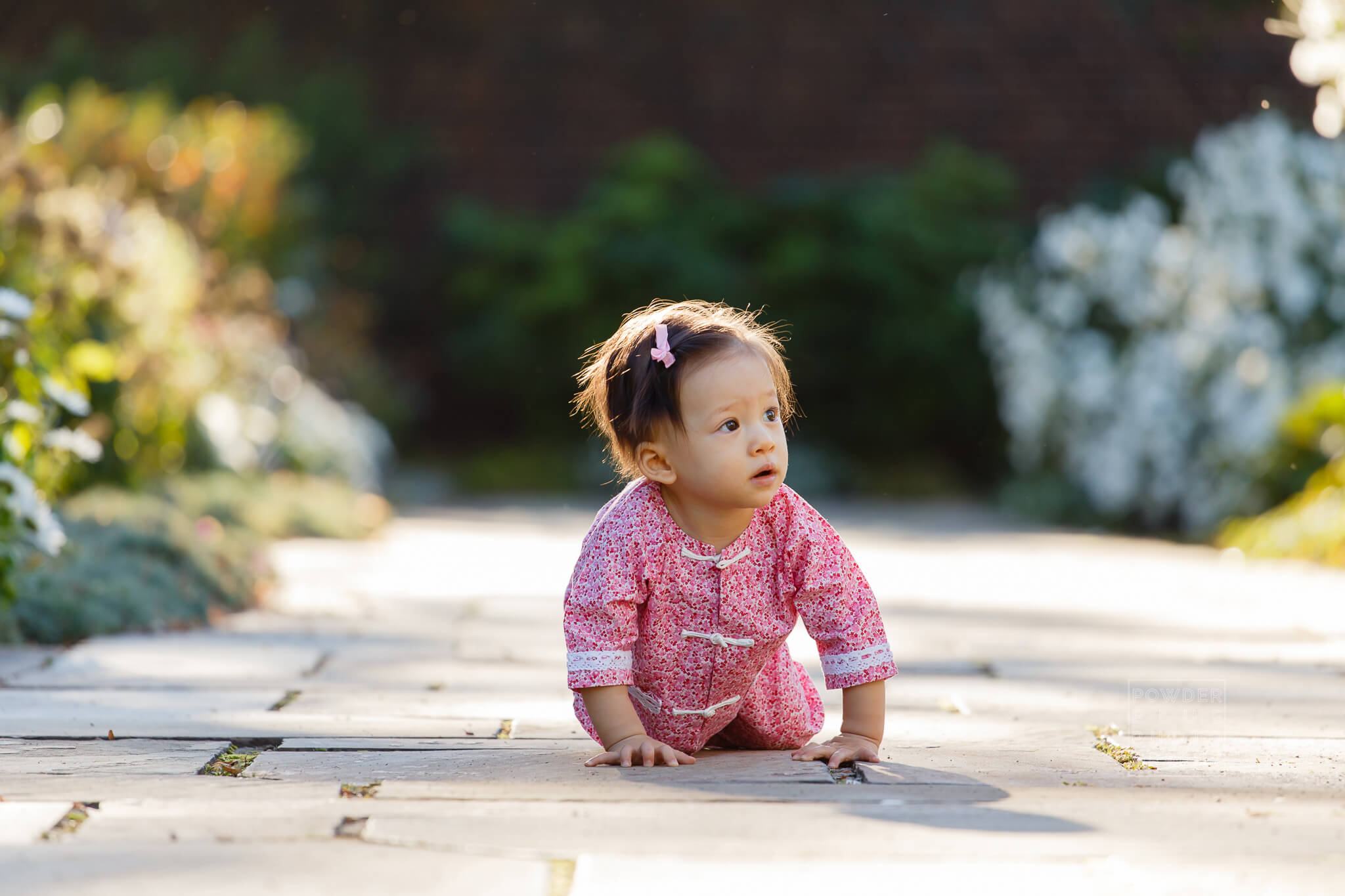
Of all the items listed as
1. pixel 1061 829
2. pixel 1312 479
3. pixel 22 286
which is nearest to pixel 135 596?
pixel 22 286

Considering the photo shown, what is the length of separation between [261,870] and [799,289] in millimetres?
9600

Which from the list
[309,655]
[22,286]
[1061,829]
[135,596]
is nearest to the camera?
[1061,829]

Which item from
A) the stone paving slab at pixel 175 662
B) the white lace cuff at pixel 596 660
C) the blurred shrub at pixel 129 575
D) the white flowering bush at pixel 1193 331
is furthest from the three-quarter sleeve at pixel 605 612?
the white flowering bush at pixel 1193 331

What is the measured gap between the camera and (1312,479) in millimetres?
6633

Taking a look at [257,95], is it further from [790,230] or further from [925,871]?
[925,871]

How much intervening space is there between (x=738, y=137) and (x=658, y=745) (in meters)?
10.4

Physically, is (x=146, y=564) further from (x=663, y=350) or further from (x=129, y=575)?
(x=663, y=350)

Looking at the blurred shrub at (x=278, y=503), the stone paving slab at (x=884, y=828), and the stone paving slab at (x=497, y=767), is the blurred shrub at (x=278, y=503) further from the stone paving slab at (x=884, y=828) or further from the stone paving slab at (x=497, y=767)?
the stone paving slab at (x=884, y=828)

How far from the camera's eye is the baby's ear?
7.95 feet

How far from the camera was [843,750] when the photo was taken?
2322 millimetres

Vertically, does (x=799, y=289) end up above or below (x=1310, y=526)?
above

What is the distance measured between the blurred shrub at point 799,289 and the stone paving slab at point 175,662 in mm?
6914

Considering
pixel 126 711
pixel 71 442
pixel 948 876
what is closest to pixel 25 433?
pixel 71 442

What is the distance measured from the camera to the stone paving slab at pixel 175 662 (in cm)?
318
